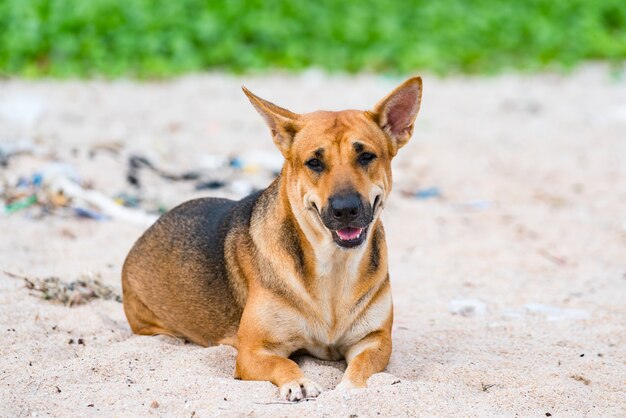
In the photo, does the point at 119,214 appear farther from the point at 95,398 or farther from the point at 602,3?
the point at 602,3

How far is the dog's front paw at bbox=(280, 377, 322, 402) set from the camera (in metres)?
4.76

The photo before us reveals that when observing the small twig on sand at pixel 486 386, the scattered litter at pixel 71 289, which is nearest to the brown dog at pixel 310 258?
the small twig on sand at pixel 486 386

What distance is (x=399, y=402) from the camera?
15.2 ft

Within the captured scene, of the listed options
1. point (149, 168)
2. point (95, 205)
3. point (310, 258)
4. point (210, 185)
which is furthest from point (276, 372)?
point (149, 168)

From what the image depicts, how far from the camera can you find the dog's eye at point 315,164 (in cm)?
516

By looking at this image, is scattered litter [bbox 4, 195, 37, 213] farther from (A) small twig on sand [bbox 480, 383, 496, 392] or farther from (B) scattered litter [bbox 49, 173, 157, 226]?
(A) small twig on sand [bbox 480, 383, 496, 392]

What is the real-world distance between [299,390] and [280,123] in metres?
1.50

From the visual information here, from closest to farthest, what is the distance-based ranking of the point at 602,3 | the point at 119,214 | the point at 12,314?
the point at 12,314 → the point at 119,214 → the point at 602,3

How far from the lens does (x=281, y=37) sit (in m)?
16.3

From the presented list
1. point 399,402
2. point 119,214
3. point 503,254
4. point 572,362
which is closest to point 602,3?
point 503,254

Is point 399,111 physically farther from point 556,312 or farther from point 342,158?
point 556,312

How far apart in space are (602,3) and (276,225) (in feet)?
49.6

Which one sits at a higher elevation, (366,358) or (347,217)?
(347,217)

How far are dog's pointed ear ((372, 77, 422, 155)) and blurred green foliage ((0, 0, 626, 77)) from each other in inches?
382
